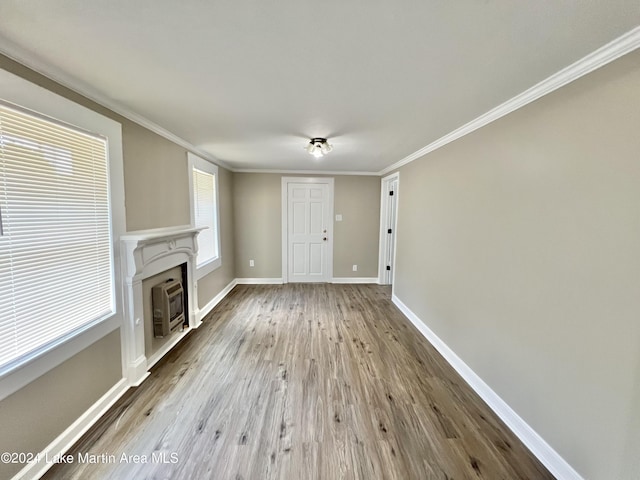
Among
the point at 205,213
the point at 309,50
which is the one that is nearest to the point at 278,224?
the point at 205,213

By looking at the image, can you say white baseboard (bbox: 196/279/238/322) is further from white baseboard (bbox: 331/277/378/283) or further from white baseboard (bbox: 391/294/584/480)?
white baseboard (bbox: 391/294/584/480)

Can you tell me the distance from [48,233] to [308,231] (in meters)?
3.98

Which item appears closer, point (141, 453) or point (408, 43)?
point (408, 43)

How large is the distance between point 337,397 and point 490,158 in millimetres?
2208

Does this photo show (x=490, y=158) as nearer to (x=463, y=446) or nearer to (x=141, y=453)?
(x=463, y=446)

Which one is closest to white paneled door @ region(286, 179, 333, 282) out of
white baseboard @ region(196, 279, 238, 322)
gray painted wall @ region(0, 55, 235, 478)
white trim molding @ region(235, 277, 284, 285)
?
white trim molding @ region(235, 277, 284, 285)

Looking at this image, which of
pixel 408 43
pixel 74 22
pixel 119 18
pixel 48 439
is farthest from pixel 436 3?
pixel 48 439

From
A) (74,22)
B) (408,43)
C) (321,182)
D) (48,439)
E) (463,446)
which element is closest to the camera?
(74,22)

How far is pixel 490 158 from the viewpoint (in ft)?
6.87

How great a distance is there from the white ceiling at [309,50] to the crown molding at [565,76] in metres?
0.05

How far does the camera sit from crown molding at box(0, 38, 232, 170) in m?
1.31

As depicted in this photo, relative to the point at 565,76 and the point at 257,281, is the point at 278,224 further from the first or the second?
the point at 565,76

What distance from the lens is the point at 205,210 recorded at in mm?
3879

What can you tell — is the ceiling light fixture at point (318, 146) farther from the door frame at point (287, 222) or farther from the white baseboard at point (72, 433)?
the white baseboard at point (72, 433)
